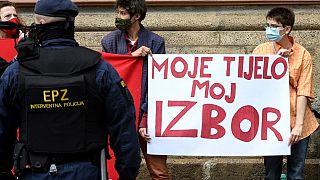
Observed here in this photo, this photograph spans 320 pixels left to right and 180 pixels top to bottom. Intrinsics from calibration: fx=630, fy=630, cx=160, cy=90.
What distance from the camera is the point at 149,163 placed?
5.01 meters

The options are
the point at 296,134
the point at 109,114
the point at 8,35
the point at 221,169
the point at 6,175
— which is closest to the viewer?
the point at 109,114

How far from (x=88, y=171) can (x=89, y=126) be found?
0.24 m

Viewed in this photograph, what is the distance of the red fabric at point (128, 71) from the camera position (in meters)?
4.96

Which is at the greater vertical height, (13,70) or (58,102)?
(13,70)

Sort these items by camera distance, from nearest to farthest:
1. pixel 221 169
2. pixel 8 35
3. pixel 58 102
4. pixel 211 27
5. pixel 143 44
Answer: pixel 58 102 → pixel 143 44 → pixel 8 35 → pixel 221 169 → pixel 211 27

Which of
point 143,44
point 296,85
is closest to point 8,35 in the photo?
point 143,44

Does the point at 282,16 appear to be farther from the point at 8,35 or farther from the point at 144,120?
the point at 8,35

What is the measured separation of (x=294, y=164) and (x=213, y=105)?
78cm

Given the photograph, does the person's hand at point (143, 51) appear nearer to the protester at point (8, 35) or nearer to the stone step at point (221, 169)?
the protester at point (8, 35)

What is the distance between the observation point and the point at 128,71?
16.5 ft

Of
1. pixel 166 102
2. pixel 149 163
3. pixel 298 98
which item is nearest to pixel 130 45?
pixel 166 102

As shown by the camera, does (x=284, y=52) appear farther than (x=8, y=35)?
No

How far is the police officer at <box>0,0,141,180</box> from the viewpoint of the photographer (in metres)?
3.27

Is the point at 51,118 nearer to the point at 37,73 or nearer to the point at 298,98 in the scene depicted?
the point at 37,73
